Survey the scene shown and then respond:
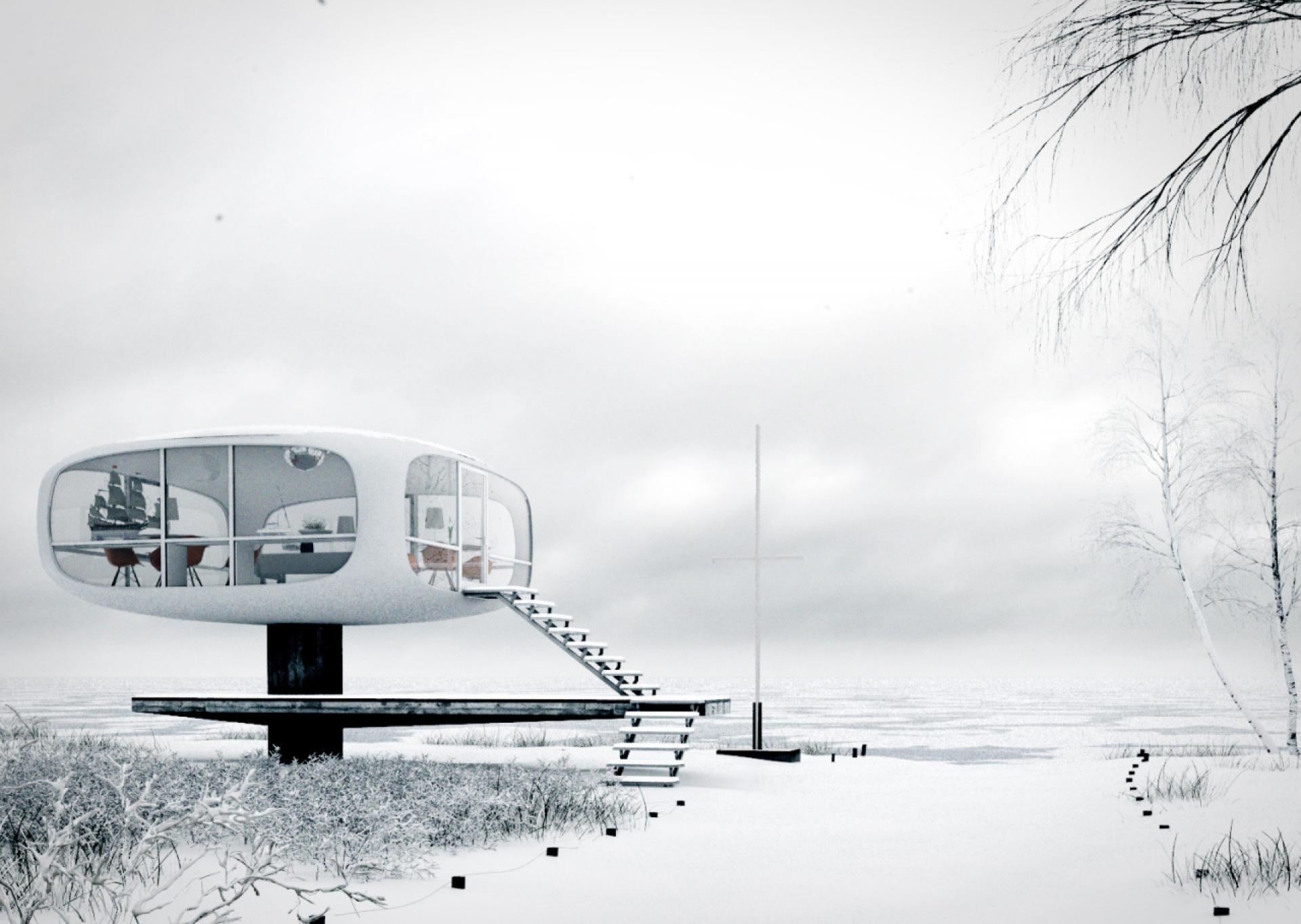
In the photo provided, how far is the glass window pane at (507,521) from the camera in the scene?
16.1 metres

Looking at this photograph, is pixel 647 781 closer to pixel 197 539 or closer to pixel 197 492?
pixel 197 539

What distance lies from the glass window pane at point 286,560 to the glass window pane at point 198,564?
0.19 meters

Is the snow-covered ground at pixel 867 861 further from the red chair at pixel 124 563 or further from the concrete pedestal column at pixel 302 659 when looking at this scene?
the red chair at pixel 124 563

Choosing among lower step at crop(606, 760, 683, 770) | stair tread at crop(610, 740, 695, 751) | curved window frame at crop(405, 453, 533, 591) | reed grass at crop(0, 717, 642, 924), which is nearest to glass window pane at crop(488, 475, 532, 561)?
curved window frame at crop(405, 453, 533, 591)

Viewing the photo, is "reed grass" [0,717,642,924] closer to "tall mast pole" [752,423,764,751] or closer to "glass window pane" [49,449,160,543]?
"glass window pane" [49,449,160,543]

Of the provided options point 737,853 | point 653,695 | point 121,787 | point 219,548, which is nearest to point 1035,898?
point 737,853

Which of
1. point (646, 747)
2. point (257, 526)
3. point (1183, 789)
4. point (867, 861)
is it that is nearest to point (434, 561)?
point (257, 526)

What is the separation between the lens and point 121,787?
18.6 ft

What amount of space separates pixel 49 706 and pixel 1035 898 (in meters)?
38.9

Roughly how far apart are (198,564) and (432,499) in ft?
8.88

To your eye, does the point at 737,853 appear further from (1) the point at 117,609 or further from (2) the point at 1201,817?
(1) the point at 117,609

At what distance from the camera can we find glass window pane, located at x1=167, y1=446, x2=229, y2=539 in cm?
1392

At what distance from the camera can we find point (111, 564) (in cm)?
1452

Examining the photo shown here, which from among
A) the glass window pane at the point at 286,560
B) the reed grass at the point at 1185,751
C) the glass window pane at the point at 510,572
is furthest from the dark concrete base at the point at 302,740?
the reed grass at the point at 1185,751
